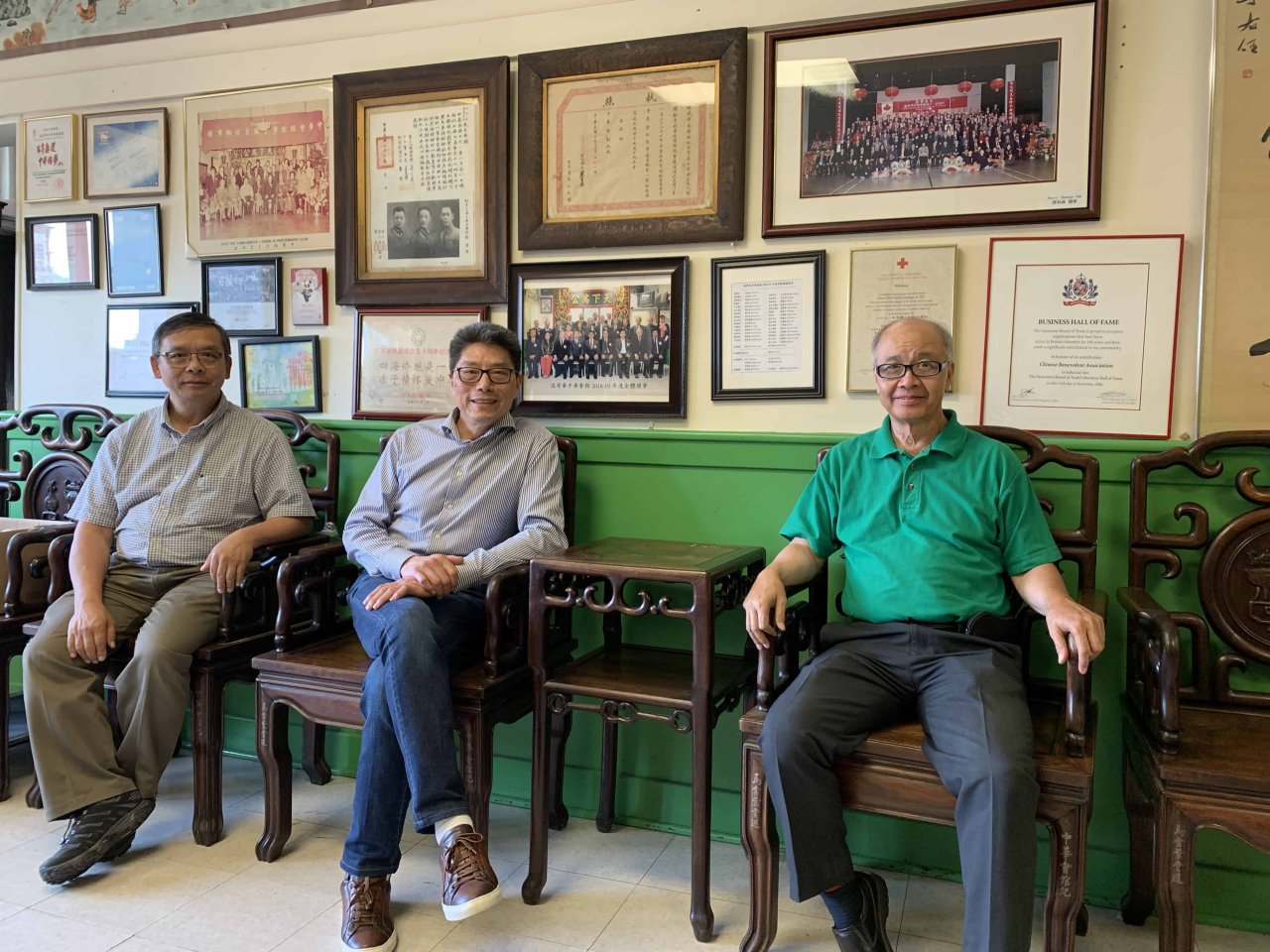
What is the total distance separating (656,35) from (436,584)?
4.92 feet

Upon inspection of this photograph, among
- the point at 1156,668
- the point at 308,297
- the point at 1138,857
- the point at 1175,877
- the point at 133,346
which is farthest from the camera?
the point at 133,346

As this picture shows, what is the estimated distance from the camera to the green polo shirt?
5.83 ft

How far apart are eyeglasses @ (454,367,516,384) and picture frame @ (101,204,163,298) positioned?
52.2 inches

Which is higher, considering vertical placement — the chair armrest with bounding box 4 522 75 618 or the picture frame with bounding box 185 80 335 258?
the picture frame with bounding box 185 80 335 258

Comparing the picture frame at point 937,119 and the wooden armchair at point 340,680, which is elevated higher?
the picture frame at point 937,119

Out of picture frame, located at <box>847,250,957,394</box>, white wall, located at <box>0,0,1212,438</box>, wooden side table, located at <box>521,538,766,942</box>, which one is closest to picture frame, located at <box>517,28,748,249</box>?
white wall, located at <box>0,0,1212,438</box>

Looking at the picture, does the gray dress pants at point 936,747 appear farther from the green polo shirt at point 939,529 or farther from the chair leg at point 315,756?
the chair leg at point 315,756

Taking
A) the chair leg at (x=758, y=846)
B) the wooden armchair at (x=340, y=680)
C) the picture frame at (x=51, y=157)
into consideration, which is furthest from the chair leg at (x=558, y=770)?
the picture frame at (x=51, y=157)

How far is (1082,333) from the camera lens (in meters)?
2.06

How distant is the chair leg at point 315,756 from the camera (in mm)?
2578

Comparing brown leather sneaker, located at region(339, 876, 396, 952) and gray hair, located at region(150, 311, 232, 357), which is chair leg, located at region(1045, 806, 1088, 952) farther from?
gray hair, located at region(150, 311, 232, 357)

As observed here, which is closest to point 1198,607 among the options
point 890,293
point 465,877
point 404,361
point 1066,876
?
point 1066,876

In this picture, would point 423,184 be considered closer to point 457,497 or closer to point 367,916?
point 457,497

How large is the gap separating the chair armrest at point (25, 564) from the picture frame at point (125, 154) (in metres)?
1.15
